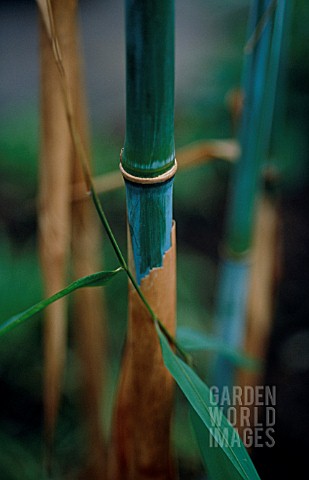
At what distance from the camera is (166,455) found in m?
0.43

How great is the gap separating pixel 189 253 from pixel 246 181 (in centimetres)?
74

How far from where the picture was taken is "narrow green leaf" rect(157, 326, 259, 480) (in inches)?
12.0

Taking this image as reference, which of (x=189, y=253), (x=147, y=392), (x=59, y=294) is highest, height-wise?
(x=59, y=294)

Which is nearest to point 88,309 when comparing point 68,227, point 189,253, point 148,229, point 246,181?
point 68,227

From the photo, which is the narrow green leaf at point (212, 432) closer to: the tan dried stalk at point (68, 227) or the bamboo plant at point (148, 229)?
the bamboo plant at point (148, 229)

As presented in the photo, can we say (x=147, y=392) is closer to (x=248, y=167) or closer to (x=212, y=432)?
(x=212, y=432)

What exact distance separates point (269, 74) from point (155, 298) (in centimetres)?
23

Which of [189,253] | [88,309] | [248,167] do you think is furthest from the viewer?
[189,253]

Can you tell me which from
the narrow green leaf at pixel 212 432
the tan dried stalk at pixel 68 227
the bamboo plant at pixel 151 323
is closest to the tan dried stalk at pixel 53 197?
the tan dried stalk at pixel 68 227

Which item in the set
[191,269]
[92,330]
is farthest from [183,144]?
[92,330]

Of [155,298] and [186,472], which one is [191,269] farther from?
[155,298]

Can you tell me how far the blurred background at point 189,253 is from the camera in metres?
0.90

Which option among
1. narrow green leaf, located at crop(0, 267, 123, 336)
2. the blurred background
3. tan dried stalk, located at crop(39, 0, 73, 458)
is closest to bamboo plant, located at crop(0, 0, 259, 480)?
narrow green leaf, located at crop(0, 267, 123, 336)

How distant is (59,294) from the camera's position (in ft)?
0.90
